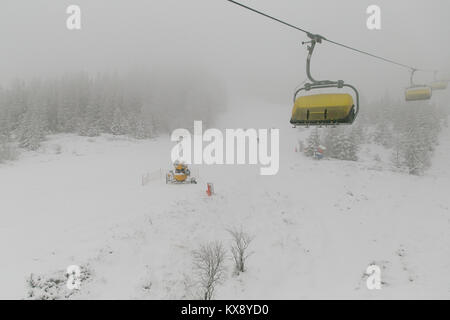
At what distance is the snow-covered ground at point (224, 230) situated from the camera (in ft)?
36.8

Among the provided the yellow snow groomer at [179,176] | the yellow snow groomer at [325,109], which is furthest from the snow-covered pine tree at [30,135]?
the yellow snow groomer at [325,109]

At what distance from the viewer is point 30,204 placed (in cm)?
1631

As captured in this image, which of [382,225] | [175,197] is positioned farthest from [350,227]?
[175,197]

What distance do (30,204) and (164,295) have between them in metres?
12.5

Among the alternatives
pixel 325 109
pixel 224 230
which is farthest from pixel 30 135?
pixel 325 109

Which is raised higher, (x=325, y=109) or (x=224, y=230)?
(x=325, y=109)

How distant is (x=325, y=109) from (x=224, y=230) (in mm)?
12207

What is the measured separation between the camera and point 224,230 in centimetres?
1717

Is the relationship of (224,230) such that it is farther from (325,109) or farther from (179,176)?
(325,109)

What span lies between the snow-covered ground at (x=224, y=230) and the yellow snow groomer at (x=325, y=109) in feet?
29.6

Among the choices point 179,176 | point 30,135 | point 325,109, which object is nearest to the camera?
point 325,109

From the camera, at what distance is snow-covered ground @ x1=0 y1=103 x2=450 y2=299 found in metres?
11.2

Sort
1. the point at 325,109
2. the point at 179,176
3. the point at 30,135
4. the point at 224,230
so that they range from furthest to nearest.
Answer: the point at 30,135
the point at 179,176
the point at 224,230
the point at 325,109

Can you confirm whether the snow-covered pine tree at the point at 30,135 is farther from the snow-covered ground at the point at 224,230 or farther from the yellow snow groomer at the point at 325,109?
the yellow snow groomer at the point at 325,109
